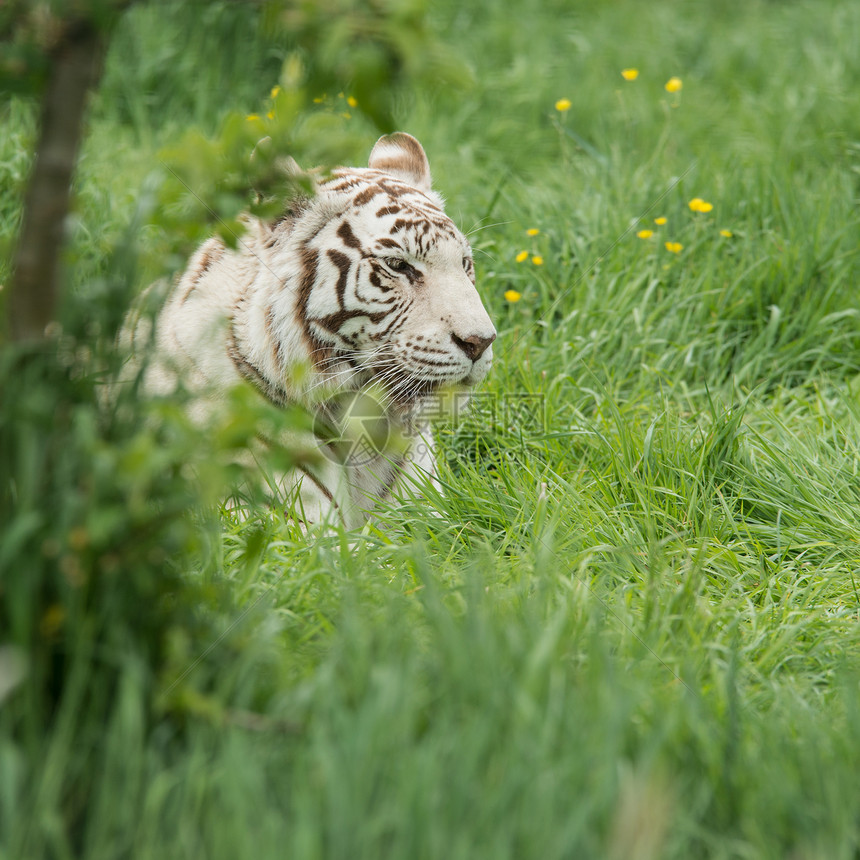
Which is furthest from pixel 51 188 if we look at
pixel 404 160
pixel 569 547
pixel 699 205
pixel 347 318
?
pixel 699 205

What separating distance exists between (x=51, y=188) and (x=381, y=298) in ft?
4.75

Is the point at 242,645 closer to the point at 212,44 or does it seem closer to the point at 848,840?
the point at 848,840

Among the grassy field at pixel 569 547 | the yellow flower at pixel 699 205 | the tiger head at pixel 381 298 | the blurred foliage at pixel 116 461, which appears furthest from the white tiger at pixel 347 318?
the yellow flower at pixel 699 205

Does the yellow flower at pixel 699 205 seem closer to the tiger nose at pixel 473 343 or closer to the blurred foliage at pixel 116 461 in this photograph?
the tiger nose at pixel 473 343

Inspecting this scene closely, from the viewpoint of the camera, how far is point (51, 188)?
1.80 metres

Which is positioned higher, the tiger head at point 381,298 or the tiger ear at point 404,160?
the tiger ear at point 404,160

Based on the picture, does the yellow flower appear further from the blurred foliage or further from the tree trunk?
the tree trunk

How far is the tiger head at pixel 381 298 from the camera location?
3.10 metres

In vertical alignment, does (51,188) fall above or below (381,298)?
above

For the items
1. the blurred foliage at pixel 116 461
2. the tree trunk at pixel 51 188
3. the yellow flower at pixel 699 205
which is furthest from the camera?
the yellow flower at pixel 699 205

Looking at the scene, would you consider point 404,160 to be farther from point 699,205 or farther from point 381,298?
point 699,205

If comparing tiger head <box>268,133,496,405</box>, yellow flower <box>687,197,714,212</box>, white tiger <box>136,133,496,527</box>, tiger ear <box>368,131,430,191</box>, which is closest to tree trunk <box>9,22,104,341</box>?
white tiger <box>136,133,496,527</box>

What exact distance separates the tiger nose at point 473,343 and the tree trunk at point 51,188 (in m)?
1.47

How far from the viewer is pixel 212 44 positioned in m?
5.98
